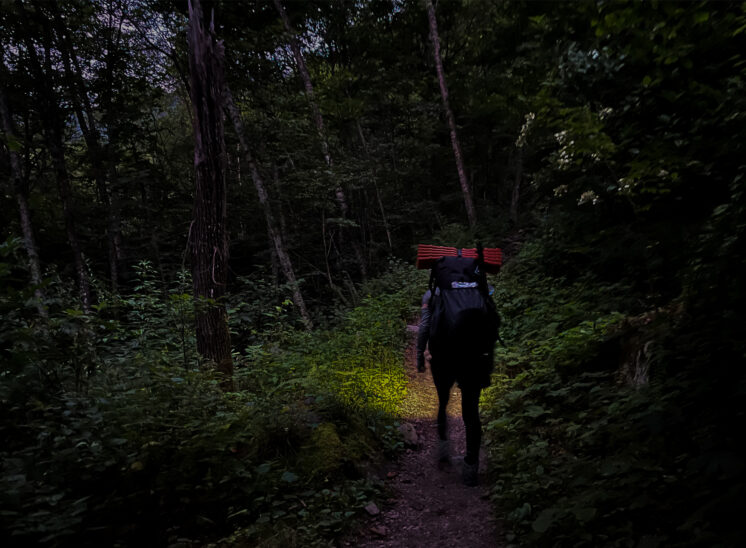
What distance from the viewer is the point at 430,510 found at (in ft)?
11.6

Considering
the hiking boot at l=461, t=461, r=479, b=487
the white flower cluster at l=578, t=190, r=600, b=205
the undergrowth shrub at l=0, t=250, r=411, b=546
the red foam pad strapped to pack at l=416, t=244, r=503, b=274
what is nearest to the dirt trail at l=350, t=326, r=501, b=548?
the hiking boot at l=461, t=461, r=479, b=487

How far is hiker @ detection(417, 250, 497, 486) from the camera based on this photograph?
3543 mm

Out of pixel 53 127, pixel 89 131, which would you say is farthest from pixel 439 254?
pixel 89 131

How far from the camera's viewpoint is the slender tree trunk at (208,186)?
18.4 feet

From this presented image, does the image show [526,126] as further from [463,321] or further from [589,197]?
[463,321]

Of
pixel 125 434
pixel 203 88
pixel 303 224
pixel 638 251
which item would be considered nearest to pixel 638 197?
pixel 638 251

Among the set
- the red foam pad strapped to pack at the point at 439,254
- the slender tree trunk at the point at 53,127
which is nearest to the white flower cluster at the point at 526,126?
A: the red foam pad strapped to pack at the point at 439,254

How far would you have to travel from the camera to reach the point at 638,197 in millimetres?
6141

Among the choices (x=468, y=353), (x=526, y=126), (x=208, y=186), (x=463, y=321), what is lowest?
(x=468, y=353)

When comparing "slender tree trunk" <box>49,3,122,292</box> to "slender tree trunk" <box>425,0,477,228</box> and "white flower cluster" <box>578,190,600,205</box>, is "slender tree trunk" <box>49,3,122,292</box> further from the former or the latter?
"white flower cluster" <box>578,190,600,205</box>

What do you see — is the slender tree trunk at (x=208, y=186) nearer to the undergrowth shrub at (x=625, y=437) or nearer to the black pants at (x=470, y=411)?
the black pants at (x=470, y=411)

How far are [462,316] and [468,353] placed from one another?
413mm

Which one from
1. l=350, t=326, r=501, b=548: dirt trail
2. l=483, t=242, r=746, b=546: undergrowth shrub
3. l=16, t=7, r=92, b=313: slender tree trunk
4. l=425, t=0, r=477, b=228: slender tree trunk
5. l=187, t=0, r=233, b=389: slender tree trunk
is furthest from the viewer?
l=425, t=0, r=477, b=228: slender tree trunk

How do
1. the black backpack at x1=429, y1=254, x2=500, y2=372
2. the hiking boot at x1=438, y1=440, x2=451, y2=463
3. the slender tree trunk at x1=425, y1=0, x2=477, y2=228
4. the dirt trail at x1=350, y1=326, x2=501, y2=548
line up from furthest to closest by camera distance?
the slender tree trunk at x1=425, y1=0, x2=477, y2=228
the hiking boot at x1=438, y1=440, x2=451, y2=463
the black backpack at x1=429, y1=254, x2=500, y2=372
the dirt trail at x1=350, y1=326, x2=501, y2=548
